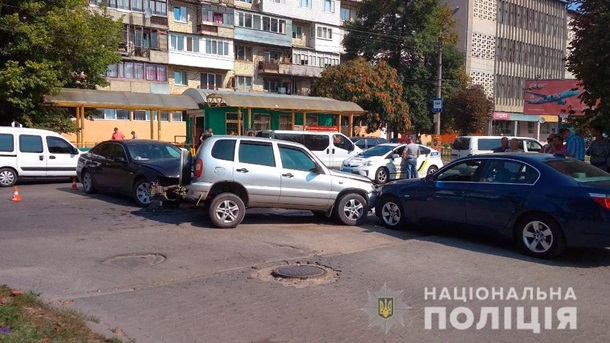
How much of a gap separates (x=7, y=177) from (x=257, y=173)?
1038 centimetres

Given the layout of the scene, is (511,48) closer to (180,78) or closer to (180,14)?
(180,14)

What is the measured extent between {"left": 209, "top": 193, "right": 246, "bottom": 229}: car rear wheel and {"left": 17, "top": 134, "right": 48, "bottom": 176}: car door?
982 centimetres

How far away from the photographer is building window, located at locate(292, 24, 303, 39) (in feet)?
182

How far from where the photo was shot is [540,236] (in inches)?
317

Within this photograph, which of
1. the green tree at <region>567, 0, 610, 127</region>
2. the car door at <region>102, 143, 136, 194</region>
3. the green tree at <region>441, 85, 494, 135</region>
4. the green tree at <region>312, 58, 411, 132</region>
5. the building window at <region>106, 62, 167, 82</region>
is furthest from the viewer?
the green tree at <region>441, 85, 494, 135</region>

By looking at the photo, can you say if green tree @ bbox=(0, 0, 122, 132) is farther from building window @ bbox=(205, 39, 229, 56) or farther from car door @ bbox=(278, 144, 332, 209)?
building window @ bbox=(205, 39, 229, 56)

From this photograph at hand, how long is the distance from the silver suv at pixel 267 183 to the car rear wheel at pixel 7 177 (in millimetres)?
9483

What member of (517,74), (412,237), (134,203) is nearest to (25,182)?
(134,203)

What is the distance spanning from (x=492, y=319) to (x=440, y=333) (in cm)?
68

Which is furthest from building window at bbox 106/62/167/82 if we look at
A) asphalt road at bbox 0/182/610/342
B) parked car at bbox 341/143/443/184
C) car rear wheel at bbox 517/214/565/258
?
car rear wheel at bbox 517/214/565/258

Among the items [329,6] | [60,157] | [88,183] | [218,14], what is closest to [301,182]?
[88,183]

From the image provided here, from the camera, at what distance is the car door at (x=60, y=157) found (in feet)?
57.5

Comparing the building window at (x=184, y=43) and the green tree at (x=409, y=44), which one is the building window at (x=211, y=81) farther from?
the green tree at (x=409, y=44)
